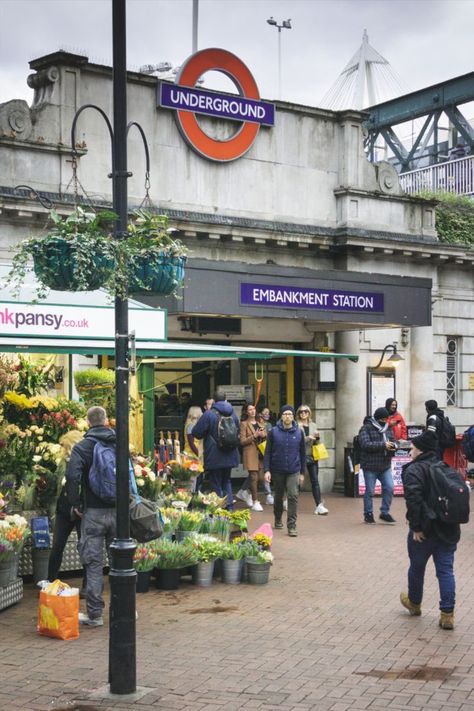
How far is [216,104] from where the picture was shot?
19875 mm

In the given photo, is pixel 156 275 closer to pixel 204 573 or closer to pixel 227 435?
pixel 204 573

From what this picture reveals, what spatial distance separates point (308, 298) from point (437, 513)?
10.8 meters

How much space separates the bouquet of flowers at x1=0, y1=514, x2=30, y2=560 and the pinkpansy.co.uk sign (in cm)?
212

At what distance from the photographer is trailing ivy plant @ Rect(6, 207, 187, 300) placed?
775 cm

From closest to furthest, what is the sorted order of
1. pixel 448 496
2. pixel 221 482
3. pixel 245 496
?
pixel 448 496
pixel 221 482
pixel 245 496

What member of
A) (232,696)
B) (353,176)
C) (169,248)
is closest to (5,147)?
(353,176)

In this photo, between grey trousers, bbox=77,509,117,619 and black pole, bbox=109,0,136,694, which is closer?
black pole, bbox=109,0,136,694

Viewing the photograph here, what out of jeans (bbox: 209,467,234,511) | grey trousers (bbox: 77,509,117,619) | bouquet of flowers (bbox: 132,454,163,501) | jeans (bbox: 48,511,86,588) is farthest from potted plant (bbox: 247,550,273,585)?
jeans (bbox: 209,467,234,511)

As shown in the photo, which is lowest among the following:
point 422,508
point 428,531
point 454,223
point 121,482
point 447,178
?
point 428,531

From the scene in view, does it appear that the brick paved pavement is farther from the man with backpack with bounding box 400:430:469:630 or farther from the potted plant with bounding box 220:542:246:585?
the man with backpack with bounding box 400:430:469:630

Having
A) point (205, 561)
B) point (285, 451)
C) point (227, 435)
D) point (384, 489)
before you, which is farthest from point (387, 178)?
point (205, 561)

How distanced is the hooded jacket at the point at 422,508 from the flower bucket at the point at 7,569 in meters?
3.72

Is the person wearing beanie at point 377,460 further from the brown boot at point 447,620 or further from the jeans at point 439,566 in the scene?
the brown boot at point 447,620

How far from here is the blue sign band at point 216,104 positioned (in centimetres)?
1923
